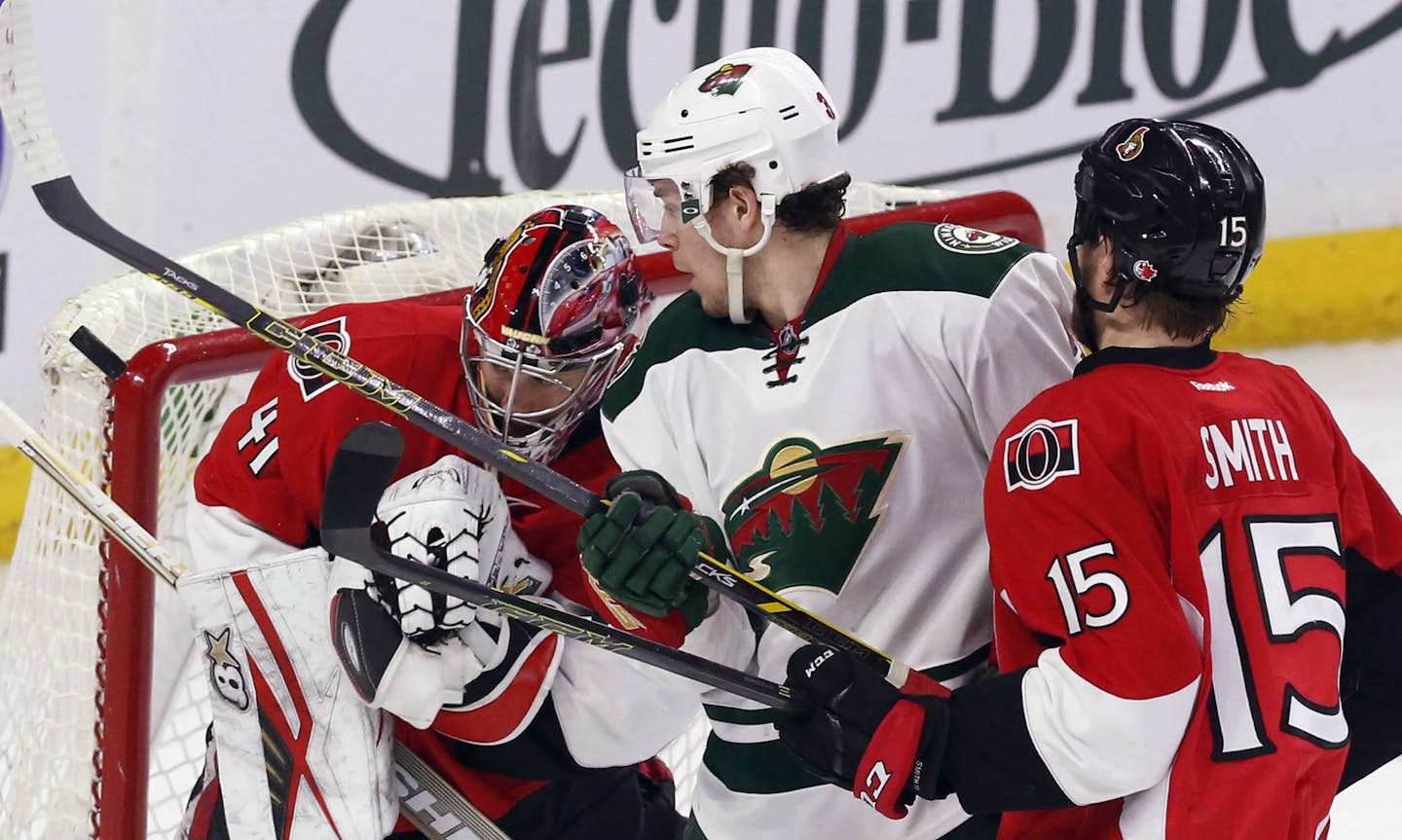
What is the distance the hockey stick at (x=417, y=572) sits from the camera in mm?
1473

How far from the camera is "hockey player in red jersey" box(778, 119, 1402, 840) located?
4.15 feet

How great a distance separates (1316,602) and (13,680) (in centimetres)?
173

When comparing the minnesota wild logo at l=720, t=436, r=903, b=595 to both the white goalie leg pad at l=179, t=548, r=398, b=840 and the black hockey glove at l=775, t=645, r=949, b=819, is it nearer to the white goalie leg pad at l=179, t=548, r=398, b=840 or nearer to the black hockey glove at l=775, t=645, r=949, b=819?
the black hockey glove at l=775, t=645, r=949, b=819

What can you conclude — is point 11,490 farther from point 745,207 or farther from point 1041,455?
point 1041,455

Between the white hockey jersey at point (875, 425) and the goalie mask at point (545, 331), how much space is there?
176mm

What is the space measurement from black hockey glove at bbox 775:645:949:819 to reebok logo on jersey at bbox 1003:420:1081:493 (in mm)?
219

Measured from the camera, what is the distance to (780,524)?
1580 mm

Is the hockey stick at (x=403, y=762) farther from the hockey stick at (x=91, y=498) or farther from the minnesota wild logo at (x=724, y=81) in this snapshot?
the minnesota wild logo at (x=724, y=81)

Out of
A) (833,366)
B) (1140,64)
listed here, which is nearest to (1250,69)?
(1140,64)

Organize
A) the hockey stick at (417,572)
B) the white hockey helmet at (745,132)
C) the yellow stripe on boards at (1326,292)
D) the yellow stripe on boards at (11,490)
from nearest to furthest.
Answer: the hockey stick at (417,572) → the white hockey helmet at (745,132) → the yellow stripe on boards at (11,490) → the yellow stripe on boards at (1326,292)

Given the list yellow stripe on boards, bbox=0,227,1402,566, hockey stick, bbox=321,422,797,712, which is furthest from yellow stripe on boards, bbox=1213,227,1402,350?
hockey stick, bbox=321,422,797,712

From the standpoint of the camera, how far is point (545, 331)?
1795 mm

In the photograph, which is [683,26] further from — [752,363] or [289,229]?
[752,363]

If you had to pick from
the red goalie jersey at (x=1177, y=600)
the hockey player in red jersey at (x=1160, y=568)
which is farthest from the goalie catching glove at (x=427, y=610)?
the red goalie jersey at (x=1177, y=600)
